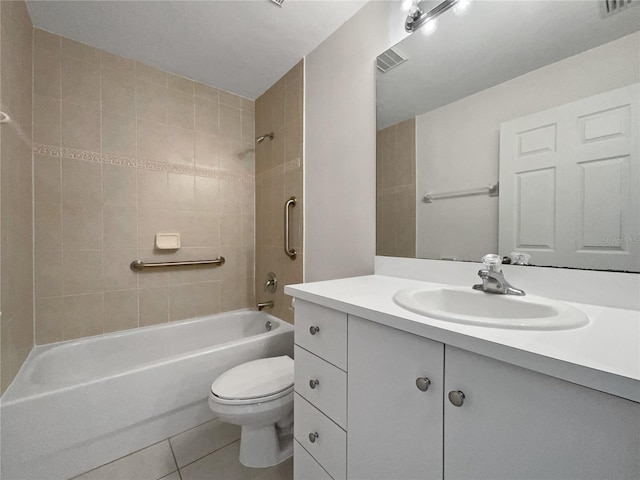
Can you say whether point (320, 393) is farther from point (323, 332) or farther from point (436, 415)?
point (436, 415)

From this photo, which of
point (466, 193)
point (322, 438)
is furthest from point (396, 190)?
point (322, 438)

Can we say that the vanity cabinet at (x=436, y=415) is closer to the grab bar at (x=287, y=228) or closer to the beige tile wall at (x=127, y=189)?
the grab bar at (x=287, y=228)

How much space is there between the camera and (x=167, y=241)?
1.93 m

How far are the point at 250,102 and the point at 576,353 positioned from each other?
266cm

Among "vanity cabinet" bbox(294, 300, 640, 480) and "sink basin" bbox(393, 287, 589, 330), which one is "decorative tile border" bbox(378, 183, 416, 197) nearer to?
"sink basin" bbox(393, 287, 589, 330)

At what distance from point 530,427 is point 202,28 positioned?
2210 mm

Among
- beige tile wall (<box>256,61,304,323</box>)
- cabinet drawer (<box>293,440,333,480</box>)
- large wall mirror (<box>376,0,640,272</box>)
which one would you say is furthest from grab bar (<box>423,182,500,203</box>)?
cabinet drawer (<box>293,440,333,480</box>)

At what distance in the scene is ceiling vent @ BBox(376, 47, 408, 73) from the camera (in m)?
1.22

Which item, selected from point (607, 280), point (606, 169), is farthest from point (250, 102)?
point (607, 280)

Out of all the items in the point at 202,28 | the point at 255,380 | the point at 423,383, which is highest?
the point at 202,28

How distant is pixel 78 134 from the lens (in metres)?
1.65

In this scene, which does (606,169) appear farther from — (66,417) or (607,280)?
(66,417)

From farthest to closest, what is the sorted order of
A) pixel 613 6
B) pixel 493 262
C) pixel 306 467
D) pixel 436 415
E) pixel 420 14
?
pixel 420 14, pixel 306 467, pixel 493 262, pixel 613 6, pixel 436 415

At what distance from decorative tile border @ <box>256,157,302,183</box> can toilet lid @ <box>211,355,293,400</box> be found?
132 centimetres
